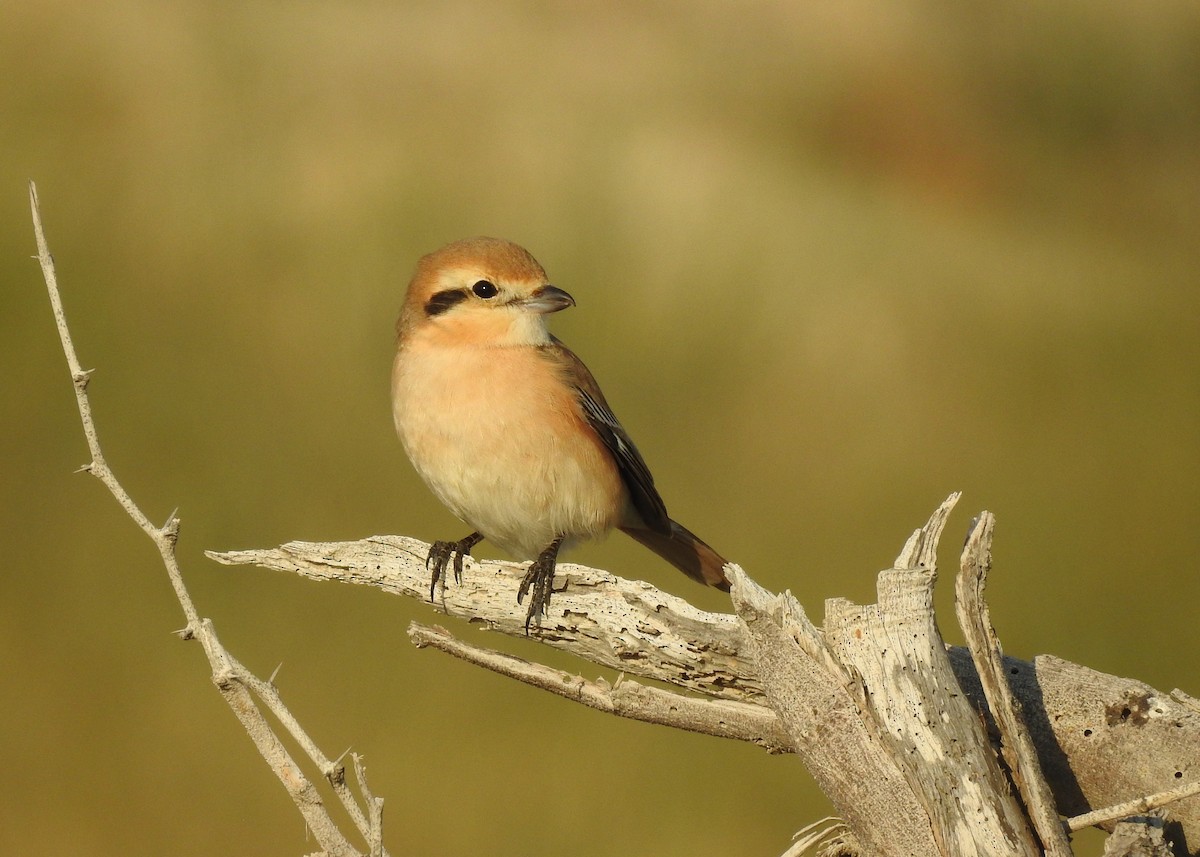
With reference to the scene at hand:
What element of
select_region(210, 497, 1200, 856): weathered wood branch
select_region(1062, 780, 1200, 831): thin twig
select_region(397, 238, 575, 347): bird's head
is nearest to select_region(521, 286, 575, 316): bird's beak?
select_region(397, 238, 575, 347): bird's head

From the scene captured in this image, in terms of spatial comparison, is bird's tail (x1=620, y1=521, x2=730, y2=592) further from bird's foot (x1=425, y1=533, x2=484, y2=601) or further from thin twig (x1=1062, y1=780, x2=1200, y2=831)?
thin twig (x1=1062, y1=780, x2=1200, y2=831)

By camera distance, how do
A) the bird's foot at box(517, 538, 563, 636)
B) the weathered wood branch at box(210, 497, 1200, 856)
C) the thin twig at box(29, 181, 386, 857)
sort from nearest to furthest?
the thin twig at box(29, 181, 386, 857)
the weathered wood branch at box(210, 497, 1200, 856)
the bird's foot at box(517, 538, 563, 636)

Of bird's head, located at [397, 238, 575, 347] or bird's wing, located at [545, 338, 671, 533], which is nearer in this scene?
bird's head, located at [397, 238, 575, 347]

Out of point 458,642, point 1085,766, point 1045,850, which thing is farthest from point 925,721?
point 458,642

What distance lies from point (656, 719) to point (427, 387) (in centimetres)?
133

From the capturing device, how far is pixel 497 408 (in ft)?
10.8

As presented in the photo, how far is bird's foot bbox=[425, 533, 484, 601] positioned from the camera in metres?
3.12

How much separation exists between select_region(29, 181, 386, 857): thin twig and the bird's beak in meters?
1.50

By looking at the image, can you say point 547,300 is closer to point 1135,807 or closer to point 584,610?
point 584,610

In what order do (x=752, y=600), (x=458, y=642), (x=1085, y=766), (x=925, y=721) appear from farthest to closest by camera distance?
1. (x=458, y=642)
2. (x=1085, y=766)
3. (x=752, y=600)
4. (x=925, y=721)

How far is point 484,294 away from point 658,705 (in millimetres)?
1453

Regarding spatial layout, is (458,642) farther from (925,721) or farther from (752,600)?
(925,721)

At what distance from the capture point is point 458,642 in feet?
8.71

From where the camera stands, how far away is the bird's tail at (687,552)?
3.70m
